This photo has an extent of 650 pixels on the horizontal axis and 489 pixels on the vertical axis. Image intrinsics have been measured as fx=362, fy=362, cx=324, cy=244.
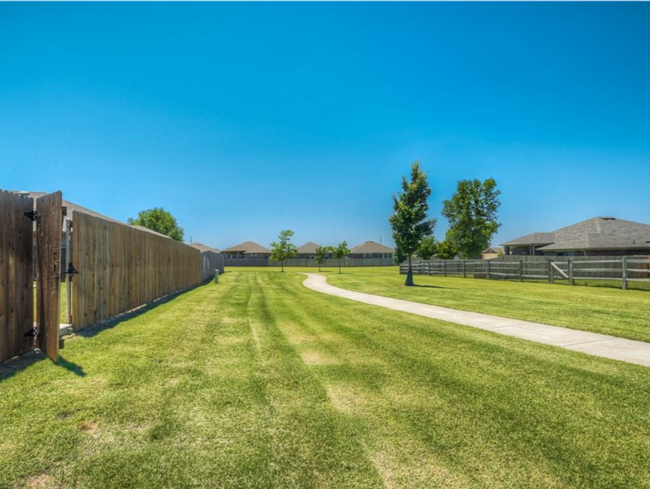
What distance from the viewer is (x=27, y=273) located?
514 cm

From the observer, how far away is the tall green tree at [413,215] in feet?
67.8

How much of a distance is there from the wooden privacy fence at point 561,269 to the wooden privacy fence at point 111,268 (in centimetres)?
1882

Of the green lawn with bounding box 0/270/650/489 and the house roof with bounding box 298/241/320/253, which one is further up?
the house roof with bounding box 298/241/320/253

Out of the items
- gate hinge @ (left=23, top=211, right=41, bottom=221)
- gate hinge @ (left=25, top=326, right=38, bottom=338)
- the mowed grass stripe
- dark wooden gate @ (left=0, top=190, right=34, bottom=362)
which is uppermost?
gate hinge @ (left=23, top=211, right=41, bottom=221)

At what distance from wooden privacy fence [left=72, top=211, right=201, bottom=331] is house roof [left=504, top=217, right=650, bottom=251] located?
33494 millimetres

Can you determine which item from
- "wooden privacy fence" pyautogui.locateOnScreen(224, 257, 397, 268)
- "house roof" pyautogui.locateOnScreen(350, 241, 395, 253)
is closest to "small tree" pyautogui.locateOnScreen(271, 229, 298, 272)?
"wooden privacy fence" pyautogui.locateOnScreen(224, 257, 397, 268)

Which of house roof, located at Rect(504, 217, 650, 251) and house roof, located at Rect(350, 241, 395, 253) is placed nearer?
house roof, located at Rect(504, 217, 650, 251)

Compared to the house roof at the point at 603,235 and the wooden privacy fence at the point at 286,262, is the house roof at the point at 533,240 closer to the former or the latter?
the house roof at the point at 603,235

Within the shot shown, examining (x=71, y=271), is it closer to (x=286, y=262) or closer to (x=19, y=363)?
(x=19, y=363)

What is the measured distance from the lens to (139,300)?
33.1 ft

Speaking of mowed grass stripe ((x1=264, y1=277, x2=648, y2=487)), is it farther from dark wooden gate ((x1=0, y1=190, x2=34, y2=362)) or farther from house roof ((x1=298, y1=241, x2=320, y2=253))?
house roof ((x1=298, y1=241, x2=320, y2=253))

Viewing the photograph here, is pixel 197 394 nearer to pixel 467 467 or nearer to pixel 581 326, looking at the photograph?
pixel 467 467

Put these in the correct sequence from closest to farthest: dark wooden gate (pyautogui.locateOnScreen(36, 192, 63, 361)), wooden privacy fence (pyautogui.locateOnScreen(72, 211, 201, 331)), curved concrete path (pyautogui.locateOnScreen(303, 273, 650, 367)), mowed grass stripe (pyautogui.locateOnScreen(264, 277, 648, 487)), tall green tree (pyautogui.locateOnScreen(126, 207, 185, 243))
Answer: mowed grass stripe (pyautogui.locateOnScreen(264, 277, 648, 487))
dark wooden gate (pyautogui.locateOnScreen(36, 192, 63, 361))
curved concrete path (pyautogui.locateOnScreen(303, 273, 650, 367))
wooden privacy fence (pyautogui.locateOnScreen(72, 211, 201, 331))
tall green tree (pyautogui.locateOnScreen(126, 207, 185, 243))

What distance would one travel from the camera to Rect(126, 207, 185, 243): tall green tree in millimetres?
68250
